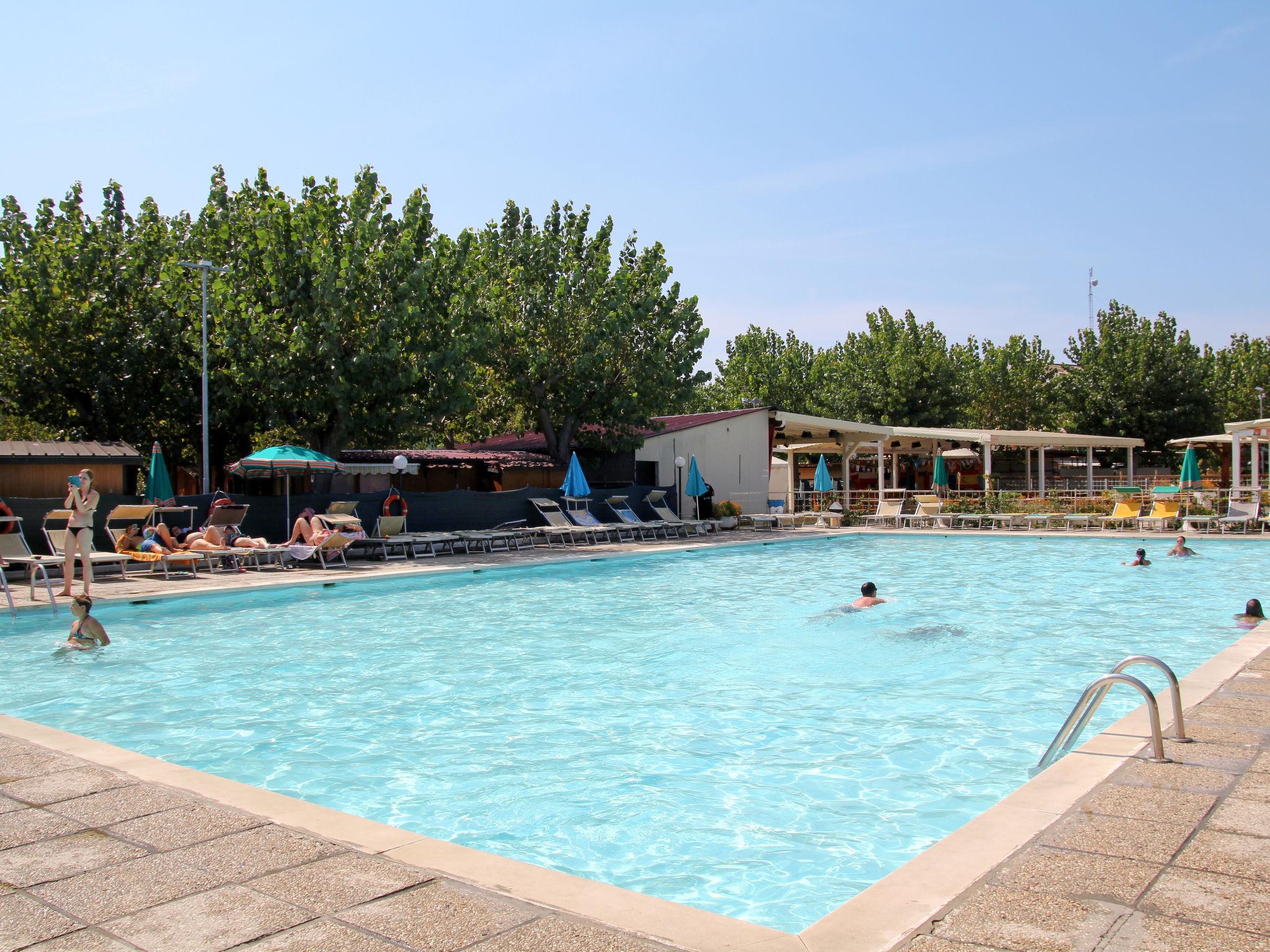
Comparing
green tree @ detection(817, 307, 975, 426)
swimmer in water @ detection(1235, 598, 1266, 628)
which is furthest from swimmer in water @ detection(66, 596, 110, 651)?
green tree @ detection(817, 307, 975, 426)

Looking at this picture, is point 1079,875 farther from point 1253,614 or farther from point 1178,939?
point 1253,614

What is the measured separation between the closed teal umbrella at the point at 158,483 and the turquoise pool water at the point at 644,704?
15.1ft

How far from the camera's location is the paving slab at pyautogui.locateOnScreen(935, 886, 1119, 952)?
2.67 m

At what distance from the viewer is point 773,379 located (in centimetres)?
4969

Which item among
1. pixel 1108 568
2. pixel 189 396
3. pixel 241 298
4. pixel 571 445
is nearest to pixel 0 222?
pixel 189 396

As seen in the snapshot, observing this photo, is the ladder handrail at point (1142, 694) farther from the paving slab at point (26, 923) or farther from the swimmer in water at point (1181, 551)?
the swimmer in water at point (1181, 551)

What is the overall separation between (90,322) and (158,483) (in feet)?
29.9

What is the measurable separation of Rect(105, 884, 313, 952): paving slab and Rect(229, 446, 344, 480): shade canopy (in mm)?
14500

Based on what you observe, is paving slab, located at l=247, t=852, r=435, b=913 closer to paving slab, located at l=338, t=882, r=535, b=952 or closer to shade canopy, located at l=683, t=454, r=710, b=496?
paving slab, located at l=338, t=882, r=535, b=952

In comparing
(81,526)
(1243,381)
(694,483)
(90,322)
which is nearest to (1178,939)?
(81,526)

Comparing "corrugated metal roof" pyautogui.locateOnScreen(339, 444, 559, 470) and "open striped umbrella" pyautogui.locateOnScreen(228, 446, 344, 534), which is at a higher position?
"corrugated metal roof" pyautogui.locateOnScreen(339, 444, 559, 470)

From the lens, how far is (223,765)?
5941mm

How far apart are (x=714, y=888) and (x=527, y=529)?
1575 cm

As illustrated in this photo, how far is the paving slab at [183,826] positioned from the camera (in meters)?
3.48
